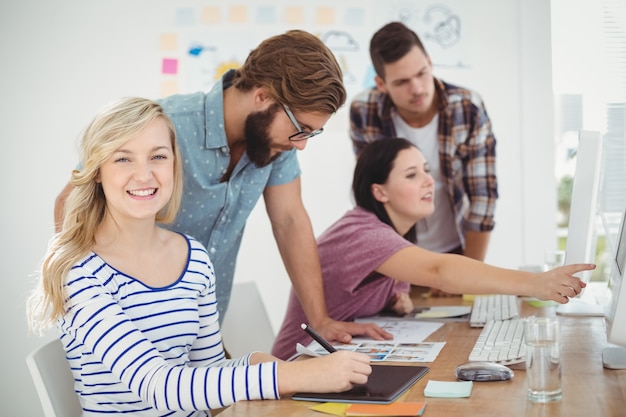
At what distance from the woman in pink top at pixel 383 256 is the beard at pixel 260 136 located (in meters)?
0.32

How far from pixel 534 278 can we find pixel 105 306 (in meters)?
0.84

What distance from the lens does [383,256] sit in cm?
189

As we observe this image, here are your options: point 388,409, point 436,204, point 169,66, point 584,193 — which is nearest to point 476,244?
point 436,204

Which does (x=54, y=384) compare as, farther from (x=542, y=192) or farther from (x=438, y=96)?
(x=542, y=192)

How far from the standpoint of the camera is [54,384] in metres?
1.38

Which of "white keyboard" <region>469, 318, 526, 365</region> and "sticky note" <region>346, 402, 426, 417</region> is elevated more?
"sticky note" <region>346, 402, 426, 417</region>

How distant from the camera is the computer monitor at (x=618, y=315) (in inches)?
49.6

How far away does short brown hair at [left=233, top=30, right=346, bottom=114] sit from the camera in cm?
175

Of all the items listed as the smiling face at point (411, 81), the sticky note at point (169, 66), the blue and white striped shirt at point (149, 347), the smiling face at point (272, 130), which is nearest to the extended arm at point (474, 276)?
the smiling face at point (272, 130)

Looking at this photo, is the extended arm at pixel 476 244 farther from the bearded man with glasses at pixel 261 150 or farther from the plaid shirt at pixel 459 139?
the bearded man with glasses at pixel 261 150

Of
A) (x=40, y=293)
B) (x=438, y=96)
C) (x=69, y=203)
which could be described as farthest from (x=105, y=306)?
(x=438, y=96)

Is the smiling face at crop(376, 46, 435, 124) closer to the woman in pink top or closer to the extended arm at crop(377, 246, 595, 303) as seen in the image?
the woman in pink top

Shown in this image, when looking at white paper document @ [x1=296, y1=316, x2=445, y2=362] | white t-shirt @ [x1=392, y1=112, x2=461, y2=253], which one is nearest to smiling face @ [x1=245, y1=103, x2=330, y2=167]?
white paper document @ [x1=296, y1=316, x2=445, y2=362]

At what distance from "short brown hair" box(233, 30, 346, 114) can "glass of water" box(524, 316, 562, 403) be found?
0.77 m
